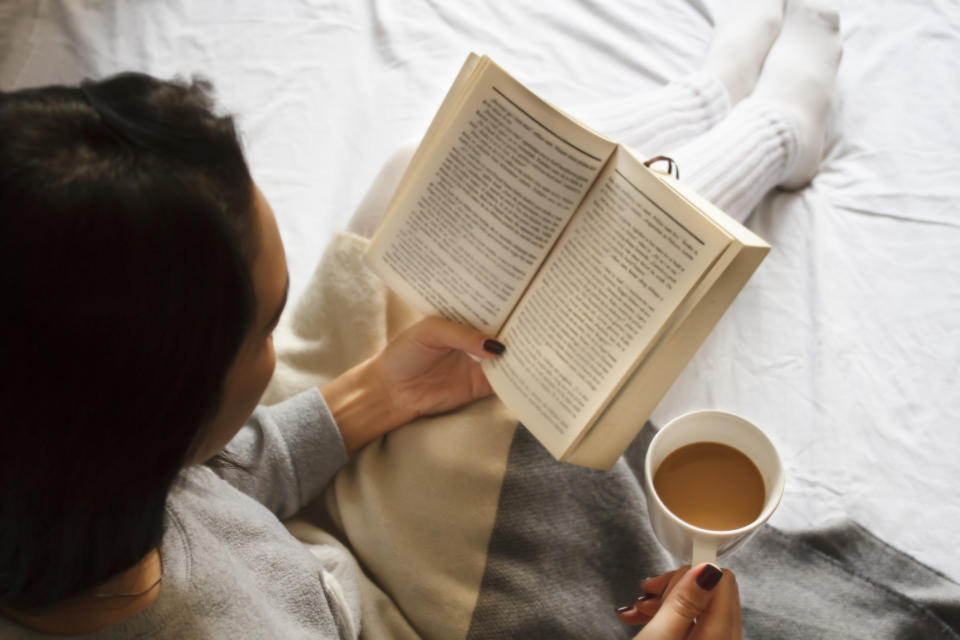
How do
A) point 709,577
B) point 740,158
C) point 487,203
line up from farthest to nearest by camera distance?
point 740,158 < point 487,203 < point 709,577

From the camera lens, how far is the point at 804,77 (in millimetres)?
982

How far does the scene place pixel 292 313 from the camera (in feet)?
2.63

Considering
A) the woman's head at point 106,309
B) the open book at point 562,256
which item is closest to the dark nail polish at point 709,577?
the open book at point 562,256

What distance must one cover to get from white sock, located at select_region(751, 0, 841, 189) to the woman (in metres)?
0.62

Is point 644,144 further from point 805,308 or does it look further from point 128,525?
point 128,525

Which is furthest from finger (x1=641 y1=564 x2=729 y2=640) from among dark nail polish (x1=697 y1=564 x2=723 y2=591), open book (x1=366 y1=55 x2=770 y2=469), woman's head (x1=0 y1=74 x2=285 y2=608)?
woman's head (x1=0 y1=74 x2=285 y2=608)

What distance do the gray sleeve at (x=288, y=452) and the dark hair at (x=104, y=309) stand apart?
0.27 metres

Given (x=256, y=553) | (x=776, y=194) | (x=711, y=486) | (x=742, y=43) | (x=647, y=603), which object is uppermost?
(x=742, y=43)

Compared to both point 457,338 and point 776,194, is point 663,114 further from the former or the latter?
point 457,338

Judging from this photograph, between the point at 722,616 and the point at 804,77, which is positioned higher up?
the point at 804,77

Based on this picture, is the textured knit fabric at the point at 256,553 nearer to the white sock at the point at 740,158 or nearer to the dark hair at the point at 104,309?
the dark hair at the point at 104,309

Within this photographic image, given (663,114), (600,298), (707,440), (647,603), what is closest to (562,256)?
(600,298)

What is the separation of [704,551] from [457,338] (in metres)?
0.27

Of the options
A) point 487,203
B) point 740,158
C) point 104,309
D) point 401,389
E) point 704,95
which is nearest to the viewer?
point 104,309
